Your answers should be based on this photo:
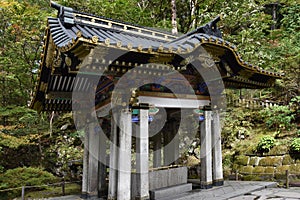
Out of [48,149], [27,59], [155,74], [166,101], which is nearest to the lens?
[155,74]

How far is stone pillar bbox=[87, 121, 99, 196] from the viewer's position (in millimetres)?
6461

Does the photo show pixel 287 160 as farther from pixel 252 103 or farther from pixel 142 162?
pixel 142 162

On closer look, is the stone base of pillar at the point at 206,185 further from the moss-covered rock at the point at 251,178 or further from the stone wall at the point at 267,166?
the moss-covered rock at the point at 251,178

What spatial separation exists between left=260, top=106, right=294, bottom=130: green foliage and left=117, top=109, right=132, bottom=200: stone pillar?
7324 millimetres

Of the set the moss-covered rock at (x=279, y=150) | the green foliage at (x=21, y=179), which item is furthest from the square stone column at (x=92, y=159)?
the moss-covered rock at (x=279, y=150)

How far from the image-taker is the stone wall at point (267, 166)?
8.65 meters

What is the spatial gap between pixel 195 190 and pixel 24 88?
464 inches

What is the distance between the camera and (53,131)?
14.0 m

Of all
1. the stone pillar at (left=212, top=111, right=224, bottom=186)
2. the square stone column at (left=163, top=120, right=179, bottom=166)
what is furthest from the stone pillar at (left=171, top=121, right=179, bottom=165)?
the stone pillar at (left=212, top=111, right=224, bottom=186)

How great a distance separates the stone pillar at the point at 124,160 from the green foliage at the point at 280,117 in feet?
24.0

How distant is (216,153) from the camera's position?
22.7 ft

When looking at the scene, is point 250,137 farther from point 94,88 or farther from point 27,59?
point 27,59

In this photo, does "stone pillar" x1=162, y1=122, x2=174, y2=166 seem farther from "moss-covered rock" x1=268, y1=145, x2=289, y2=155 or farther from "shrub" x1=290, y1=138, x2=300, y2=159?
"shrub" x1=290, y1=138, x2=300, y2=159

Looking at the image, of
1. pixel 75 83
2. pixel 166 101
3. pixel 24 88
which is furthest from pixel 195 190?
pixel 24 88
